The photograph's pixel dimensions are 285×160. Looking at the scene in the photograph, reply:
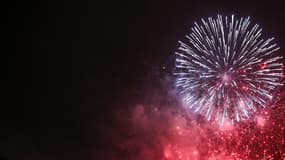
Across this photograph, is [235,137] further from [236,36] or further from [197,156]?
[236,36]

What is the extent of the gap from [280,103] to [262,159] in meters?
2.74

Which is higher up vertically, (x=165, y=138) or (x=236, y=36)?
(x=236, y=36)

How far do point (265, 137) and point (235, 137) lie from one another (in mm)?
1360

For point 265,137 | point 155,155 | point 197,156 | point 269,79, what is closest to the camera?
point 269,79

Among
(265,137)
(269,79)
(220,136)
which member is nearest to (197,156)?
(220,136)

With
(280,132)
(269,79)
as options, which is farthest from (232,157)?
(269,79)

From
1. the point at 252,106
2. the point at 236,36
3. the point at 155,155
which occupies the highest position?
the point at 236,36

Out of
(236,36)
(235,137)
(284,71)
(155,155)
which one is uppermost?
(236,36)

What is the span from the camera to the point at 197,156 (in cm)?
2511

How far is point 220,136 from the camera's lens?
23.8 meters

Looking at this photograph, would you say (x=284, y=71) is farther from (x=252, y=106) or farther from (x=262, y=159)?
(x=262, y=159)

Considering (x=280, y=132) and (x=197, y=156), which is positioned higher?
(x=280, y=132)

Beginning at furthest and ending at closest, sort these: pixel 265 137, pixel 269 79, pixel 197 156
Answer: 1. pixel 197 156
2. pixel 265 137
3. pixel 269 79

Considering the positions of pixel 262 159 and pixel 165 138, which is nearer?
pixel 262 159
